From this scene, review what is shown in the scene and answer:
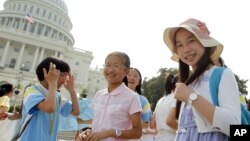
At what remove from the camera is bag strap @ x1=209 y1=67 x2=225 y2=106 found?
5.42ft

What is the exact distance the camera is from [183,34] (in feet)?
6.22

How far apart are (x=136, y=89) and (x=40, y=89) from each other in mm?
2023

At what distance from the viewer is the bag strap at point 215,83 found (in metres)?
1.65

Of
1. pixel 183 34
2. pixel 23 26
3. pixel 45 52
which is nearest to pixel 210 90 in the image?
pixel 183 34

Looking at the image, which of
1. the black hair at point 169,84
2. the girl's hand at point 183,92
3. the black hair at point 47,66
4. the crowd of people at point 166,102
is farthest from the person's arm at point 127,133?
the black hair at point 169,84

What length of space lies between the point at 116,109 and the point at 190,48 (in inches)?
39.3

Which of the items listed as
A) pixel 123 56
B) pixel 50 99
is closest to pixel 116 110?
pixel 123 56

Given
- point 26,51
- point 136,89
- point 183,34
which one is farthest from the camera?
point 26,51

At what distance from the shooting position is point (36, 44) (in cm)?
5816

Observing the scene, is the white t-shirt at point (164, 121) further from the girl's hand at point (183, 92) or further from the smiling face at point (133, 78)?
the girl's hand at point (183, 92)

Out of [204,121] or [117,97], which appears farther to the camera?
[117,97]

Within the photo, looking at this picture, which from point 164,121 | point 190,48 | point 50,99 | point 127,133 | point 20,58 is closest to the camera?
point 190,48

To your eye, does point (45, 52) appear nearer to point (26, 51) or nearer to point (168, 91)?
point (26, 51)

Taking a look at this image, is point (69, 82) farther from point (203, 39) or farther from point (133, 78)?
point (203, 39)
